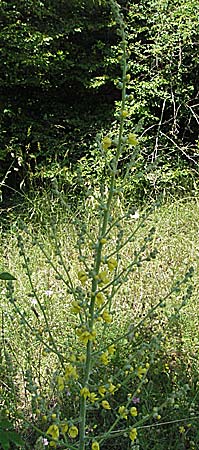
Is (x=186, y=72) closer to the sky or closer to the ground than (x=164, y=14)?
closer to the ground

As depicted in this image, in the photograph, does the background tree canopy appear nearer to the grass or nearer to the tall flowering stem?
the grass

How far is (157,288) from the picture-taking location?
3.16m

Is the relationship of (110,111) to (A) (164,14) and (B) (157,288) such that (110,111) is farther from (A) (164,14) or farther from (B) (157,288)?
(B) (157,288)

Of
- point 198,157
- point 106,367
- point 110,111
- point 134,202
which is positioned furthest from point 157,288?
point 110,111

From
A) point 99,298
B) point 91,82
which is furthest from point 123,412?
point 91,82

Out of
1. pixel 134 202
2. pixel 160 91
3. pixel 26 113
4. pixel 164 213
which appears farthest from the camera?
pixel 26 113

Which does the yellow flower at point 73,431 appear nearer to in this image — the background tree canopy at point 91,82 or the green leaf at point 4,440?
the green leaf at point 4,440

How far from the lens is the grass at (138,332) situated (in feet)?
6.81

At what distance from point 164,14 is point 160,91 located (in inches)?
29.9

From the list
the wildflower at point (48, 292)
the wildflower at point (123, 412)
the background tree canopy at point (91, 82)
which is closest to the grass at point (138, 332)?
the wildflower at point (48, 292)

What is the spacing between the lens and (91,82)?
5.95 m

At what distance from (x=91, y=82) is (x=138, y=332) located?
392cm

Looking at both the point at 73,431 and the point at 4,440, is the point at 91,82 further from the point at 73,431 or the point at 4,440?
the point at 73,431

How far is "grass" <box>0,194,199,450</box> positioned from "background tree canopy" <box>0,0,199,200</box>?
133cm
